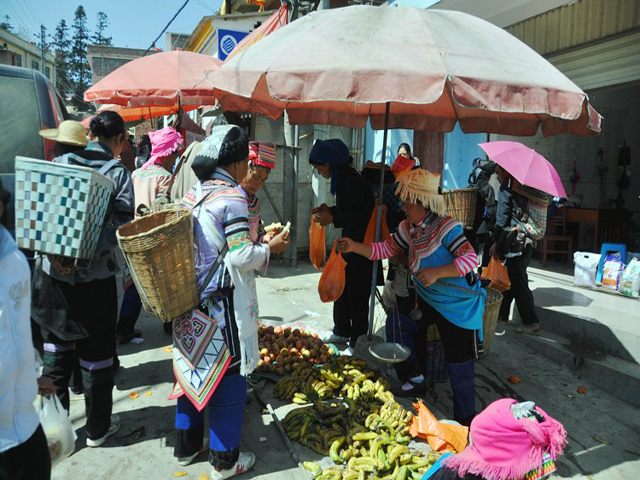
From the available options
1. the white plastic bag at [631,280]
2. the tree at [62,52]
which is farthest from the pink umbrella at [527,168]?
the tree at [62,52]

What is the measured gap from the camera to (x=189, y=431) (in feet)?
9.70

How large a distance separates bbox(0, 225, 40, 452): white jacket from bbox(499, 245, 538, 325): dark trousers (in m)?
4.89

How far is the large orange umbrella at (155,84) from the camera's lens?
612 cm

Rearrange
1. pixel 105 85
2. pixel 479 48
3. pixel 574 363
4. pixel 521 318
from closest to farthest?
pixel 479 48 → pixel 574 363 → pixel 521 318 → pixel 105 85

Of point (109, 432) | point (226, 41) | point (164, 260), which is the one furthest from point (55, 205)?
point (226, 41)

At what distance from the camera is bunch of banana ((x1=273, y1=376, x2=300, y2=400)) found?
374 cm

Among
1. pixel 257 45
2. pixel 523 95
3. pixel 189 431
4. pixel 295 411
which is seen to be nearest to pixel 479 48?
pixel 523 95

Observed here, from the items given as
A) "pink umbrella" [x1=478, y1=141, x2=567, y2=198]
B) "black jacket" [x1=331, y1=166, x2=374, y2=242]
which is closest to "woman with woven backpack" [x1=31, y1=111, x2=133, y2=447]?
"black jacket" [x1=331, y1=166, x2=374, y2=242]

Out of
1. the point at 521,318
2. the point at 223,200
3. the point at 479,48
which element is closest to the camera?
the point at 223,200

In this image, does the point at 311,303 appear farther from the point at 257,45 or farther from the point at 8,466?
the point at 8,466

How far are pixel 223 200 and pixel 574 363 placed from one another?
13.6ft

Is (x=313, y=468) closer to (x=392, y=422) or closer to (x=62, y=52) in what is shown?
(x=392, y=422)

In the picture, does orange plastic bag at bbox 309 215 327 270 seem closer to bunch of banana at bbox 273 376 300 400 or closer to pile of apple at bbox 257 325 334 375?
pile of apple at bbox 257 325 334 375

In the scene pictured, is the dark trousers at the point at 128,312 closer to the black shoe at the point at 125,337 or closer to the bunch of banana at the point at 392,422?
the black shoe at the point at 125,337
